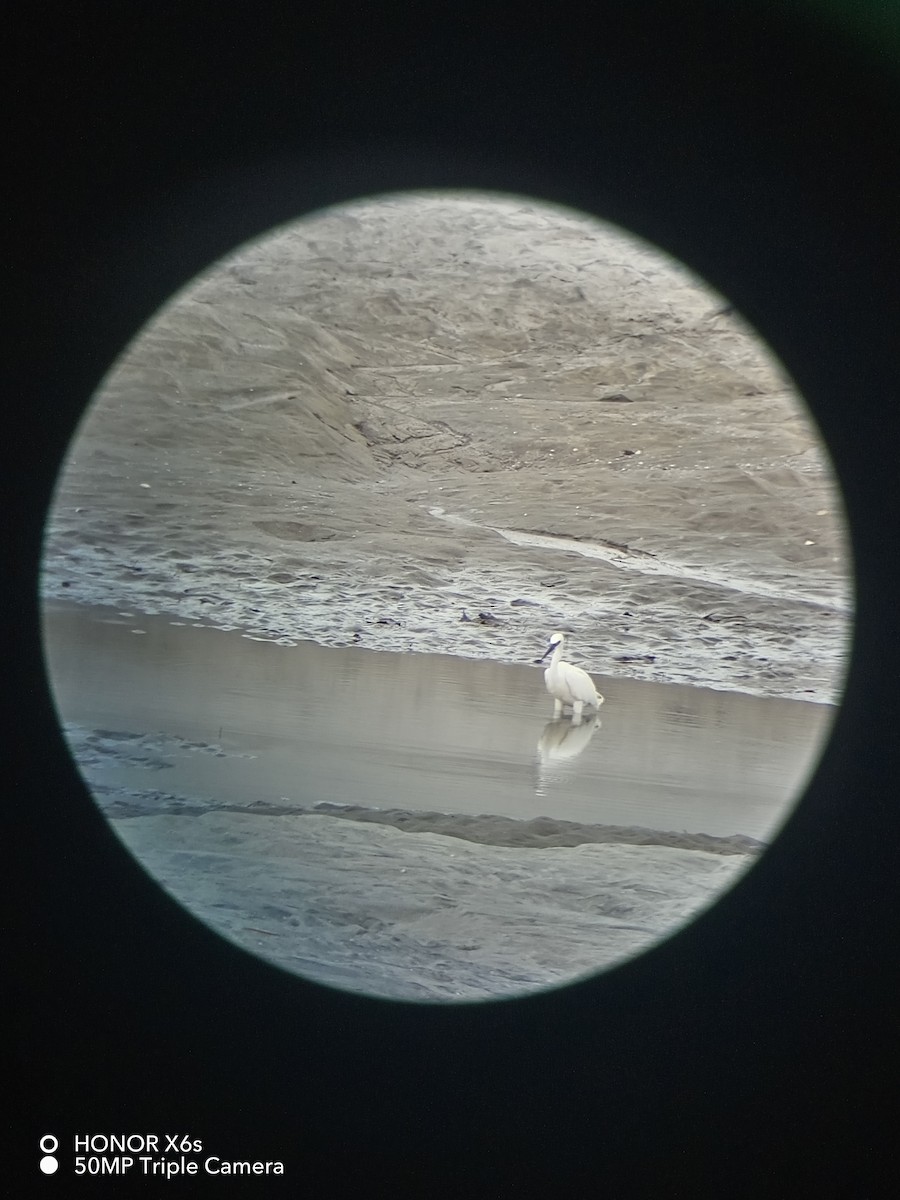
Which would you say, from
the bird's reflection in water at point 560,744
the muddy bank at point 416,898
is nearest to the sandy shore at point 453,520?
the muddy bank at point 416,898

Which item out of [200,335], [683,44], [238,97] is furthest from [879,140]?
→ [200,335]

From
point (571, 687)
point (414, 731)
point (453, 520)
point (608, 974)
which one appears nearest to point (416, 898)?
point (608, 974)

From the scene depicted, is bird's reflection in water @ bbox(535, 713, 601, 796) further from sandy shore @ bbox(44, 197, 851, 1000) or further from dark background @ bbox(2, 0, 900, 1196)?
dark background @ bbox(2, 0, 900, 1196)

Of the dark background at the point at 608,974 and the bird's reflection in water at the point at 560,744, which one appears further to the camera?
the bird's reflection in water at the point at 560,744

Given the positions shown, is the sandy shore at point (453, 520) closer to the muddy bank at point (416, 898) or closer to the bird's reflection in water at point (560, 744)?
the muddy bank at point (416, 898)

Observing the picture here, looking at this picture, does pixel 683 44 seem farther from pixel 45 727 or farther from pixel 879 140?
pixel 45 727

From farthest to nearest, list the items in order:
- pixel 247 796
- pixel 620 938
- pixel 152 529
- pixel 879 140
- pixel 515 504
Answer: pixel 515 504
pixel 152 529
pixel 247 796
pixel 620 938
pixel 879 140
